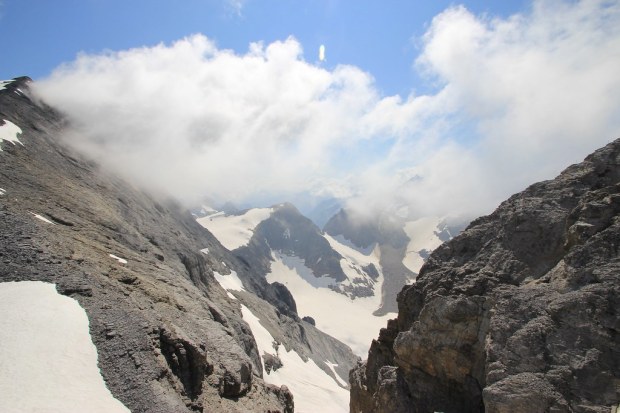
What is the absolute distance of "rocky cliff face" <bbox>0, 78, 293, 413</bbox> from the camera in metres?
18.7

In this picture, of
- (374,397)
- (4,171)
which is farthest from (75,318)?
(4,171)

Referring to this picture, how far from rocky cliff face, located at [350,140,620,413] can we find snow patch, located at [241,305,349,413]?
38321mm

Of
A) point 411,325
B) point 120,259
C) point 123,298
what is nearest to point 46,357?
point 123,298

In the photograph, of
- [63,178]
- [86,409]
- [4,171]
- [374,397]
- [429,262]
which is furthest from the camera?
[63,178]

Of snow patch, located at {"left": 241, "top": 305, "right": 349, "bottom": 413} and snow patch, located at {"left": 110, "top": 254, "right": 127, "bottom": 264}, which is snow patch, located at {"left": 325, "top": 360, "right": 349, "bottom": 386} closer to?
snow patch, located at {"left": 241, "top": 305, "right": 349, "bottom": 413}

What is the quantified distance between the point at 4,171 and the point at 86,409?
31053 mm

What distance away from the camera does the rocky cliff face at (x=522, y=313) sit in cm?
1460

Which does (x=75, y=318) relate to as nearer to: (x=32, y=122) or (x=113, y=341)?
(x=113, y=341)

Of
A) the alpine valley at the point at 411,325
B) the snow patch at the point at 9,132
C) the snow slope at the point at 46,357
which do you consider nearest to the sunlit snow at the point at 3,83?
the snow patch at the point at 9,132

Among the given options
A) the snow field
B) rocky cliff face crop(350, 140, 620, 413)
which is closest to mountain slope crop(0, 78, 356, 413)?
rocky cliff face crop(350, 140, 620, 413)

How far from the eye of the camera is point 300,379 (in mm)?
71562

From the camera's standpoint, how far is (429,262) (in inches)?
1045

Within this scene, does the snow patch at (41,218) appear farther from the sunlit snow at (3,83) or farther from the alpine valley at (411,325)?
the sunlit snow at (3,83)

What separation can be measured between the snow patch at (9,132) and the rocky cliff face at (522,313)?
47049mm
